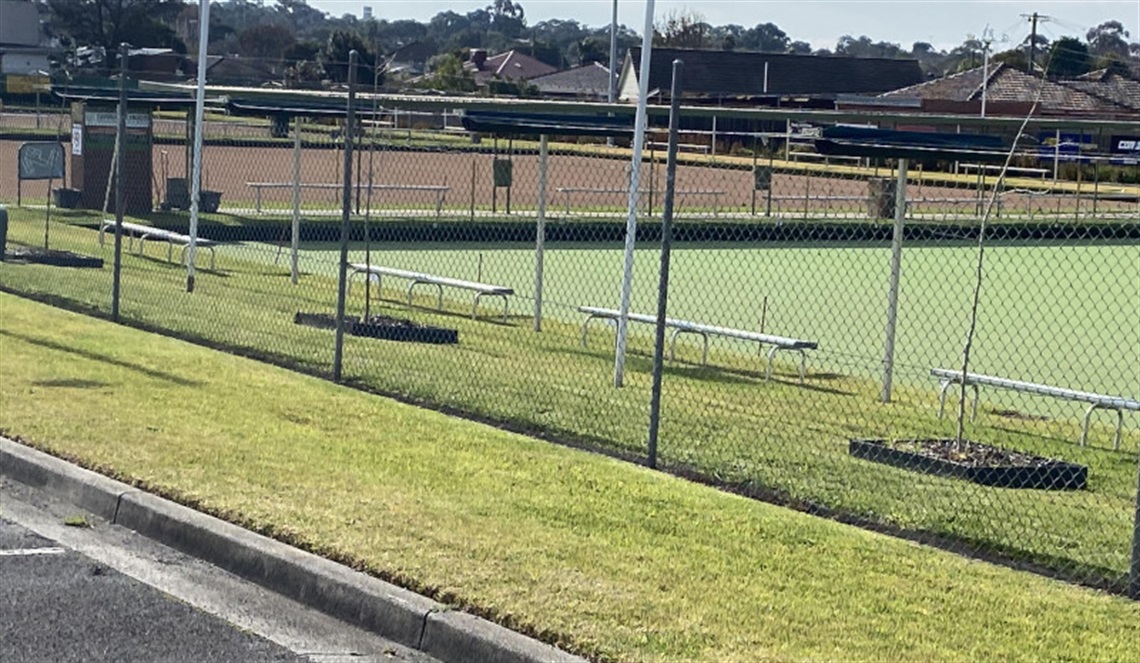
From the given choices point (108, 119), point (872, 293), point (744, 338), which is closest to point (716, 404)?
point (744, 338)

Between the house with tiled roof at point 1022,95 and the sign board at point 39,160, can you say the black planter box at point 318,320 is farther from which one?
the house with tiled roof at point 1022,95

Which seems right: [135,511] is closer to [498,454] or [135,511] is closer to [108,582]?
[108,582]

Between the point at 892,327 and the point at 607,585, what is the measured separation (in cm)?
663

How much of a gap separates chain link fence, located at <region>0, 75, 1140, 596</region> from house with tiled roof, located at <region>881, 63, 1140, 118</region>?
15.6ft

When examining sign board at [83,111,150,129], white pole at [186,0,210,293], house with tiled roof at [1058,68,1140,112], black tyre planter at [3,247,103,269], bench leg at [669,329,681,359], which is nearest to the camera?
bench leg at [669,329,681,359]

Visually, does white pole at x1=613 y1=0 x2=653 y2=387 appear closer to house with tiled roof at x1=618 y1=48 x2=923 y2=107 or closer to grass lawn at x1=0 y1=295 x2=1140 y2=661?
grass lawn at x1=0 y1=295 x2=1140 y2=661

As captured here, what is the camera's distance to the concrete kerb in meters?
6.74

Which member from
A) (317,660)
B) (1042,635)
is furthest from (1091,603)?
(317,660)

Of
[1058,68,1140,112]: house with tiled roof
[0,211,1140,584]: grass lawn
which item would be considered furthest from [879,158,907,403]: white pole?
[1058,68,1140,112]: house with tiled roof

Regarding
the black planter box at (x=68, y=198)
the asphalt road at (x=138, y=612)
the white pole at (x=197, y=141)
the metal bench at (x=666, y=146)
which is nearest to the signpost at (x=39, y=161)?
the white pole at (x=197, y=141)

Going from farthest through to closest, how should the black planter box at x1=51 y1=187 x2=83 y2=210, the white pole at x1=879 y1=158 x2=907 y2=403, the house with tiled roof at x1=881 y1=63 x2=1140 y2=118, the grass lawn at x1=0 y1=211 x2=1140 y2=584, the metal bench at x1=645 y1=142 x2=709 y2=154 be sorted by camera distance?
the house with tiled roof at x1=881 y1=63 x2=1140 y2=118 → the black planter box at x1=51 y1=187 x2=83 y2=210 → the metal bench at x1=645 y1=142 x2=709 y2=154 → the white pole at x1=879 y1=158 x2=907 y2=403 → the grass lawn at x1=0 y1=211 x2=1140 y2=584

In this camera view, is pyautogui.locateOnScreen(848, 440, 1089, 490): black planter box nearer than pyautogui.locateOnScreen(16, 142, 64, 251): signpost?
Yes

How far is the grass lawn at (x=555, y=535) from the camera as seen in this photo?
673cm

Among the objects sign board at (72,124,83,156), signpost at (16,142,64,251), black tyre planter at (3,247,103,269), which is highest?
sign board at (72,124,83,156)
